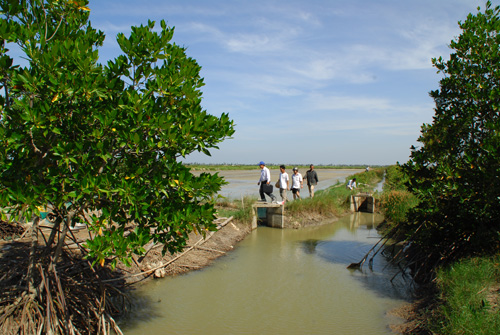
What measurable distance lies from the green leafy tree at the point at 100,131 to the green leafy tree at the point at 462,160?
4.86 metres

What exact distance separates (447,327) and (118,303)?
17.6 ft

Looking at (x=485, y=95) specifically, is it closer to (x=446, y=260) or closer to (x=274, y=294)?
(x=446, y=260)

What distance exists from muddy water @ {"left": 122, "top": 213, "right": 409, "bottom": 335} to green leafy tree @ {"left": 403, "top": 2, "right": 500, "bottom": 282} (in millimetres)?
1494

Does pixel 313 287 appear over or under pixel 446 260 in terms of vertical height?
under

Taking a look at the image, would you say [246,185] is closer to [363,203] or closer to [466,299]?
[363,203]

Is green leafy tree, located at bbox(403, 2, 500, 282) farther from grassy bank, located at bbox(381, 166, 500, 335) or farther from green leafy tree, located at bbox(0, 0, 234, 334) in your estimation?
green leafy tree, located at bbox(0, 0, 234, 334)

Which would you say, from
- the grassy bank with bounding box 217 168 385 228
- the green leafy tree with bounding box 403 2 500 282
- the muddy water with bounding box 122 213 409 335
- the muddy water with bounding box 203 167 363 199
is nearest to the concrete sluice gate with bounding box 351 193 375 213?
the grassy bank with bounding box 217 168 385 228

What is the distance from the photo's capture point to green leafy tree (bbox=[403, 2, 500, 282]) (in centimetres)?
722

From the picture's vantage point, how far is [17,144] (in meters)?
4.21

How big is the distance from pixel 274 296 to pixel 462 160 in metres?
4.61

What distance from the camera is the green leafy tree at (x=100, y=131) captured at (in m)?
4.40

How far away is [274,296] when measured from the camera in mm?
8016

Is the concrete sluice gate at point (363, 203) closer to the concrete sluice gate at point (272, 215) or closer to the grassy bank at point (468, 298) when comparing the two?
the concrete sluice gate at point (272, 215)

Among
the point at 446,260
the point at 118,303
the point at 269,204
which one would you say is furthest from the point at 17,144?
the point at 269,204
